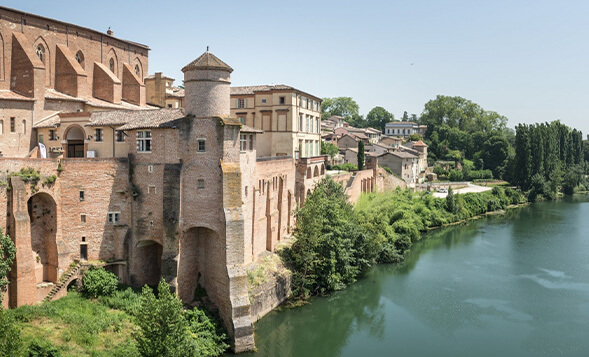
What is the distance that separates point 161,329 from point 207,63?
12.9 meters

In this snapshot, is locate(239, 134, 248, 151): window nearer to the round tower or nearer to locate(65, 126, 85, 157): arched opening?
the round tower

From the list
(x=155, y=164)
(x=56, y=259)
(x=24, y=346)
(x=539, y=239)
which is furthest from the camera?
(x=539, y=239)

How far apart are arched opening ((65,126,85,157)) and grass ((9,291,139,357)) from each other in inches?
397

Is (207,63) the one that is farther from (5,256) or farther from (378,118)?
(378,118)

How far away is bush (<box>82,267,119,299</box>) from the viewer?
23312 mm

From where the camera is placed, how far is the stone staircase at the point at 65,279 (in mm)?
22469

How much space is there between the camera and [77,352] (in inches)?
736

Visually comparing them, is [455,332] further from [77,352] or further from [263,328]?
[77,352]

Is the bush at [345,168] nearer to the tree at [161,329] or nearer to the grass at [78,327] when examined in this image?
the grass at [78,327]

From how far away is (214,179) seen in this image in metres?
24.3

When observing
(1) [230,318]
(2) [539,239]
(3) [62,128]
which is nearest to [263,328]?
(1) [230,318]

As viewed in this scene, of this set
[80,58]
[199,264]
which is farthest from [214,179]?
[80,58]

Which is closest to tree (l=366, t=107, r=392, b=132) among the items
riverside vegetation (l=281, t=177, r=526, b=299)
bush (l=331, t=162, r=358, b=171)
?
bush (l=331, t=162, r=358, b=171)

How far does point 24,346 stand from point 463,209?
164ft
